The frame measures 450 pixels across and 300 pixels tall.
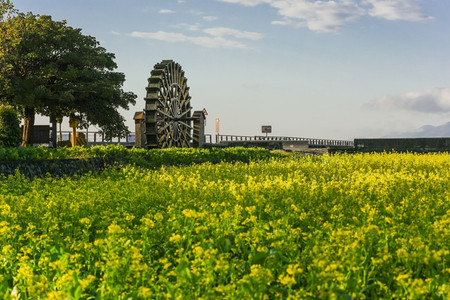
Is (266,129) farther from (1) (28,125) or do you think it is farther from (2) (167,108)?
(2) (167,108)

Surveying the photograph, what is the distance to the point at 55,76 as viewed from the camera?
126 ft

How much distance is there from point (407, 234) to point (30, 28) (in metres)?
37.6

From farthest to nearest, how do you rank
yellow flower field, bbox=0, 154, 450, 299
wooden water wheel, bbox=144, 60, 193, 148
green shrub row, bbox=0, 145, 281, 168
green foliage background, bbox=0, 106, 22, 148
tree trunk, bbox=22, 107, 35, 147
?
tree trunk, bbox=22, 107, 35, 147, wooden water wheel, bbox=144, 60, 193, 148, green foliage background, bbox=0, 106, 22, 148, green shrub row, bbox=0, 145, 281, 168, yellow flower field, bbox=0, 154, 450, 299

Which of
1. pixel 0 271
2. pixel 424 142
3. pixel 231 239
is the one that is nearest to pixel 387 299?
pixel 231 239

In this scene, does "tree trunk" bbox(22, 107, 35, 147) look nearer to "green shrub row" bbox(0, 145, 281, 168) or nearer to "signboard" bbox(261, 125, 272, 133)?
"green shrub row" bbox(0, 145, 281, 168)

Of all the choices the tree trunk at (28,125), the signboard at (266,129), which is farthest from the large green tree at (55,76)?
the signboard at (266,129)

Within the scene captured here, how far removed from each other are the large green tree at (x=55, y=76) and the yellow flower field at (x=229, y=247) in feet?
89.2

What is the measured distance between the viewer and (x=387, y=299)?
Result: 458 cm

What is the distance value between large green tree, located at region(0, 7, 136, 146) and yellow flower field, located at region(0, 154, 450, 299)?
2719 centimetres

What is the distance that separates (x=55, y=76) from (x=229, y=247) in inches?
1386

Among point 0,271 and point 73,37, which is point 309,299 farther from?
point 73,37

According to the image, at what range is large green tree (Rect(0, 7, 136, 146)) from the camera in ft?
120

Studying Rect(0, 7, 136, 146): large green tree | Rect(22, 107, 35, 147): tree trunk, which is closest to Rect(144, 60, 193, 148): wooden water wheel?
Rect(0, 7, 136, 146): large green tree

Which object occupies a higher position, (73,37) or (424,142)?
(73,37)
